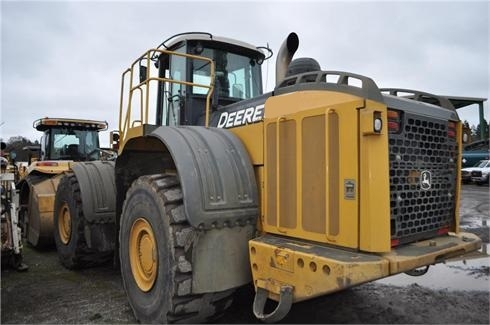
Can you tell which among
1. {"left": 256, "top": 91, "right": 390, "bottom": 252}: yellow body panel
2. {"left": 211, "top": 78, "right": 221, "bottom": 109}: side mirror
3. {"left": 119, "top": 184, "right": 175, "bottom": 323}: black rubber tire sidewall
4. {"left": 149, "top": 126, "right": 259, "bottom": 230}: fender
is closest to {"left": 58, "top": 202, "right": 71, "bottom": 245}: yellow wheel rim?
{"left": 119, "top": 184, "right": 175, "bottom": 323}: black rubber tire sidewall

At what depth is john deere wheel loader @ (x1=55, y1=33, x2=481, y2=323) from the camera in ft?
9.19

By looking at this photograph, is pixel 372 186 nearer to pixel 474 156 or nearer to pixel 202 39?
pixel 202 39

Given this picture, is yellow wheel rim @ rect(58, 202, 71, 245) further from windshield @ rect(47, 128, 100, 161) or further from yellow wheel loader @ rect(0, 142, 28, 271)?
windshield @ rect(47, 128, 100, 161)

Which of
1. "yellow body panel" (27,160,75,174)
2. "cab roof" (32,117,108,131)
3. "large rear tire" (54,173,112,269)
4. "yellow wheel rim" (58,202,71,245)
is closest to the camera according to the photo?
"large rear tire" (54,173,112,269)

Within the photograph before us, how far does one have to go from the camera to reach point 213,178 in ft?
10.9

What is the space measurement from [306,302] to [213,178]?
1854 mm

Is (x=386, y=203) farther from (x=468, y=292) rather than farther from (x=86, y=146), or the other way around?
(x=86, y=146)

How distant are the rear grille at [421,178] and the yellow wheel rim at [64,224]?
182 inches

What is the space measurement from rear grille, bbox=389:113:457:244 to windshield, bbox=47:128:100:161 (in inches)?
310

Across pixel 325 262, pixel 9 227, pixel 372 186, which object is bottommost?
pixel 9 227

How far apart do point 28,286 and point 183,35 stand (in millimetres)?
3411

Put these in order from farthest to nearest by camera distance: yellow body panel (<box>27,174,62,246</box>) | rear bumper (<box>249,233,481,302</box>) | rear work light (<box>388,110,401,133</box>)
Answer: yellow body panel (<box>27,174,62,246</box>) < rear work light (<box>388,110,401,133</box>) < rear bumper (<box>249,233,481,302</box>)

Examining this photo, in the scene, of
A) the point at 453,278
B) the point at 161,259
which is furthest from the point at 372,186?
the point at 453,278

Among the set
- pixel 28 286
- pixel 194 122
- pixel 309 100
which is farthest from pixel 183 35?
pixel 28 286
